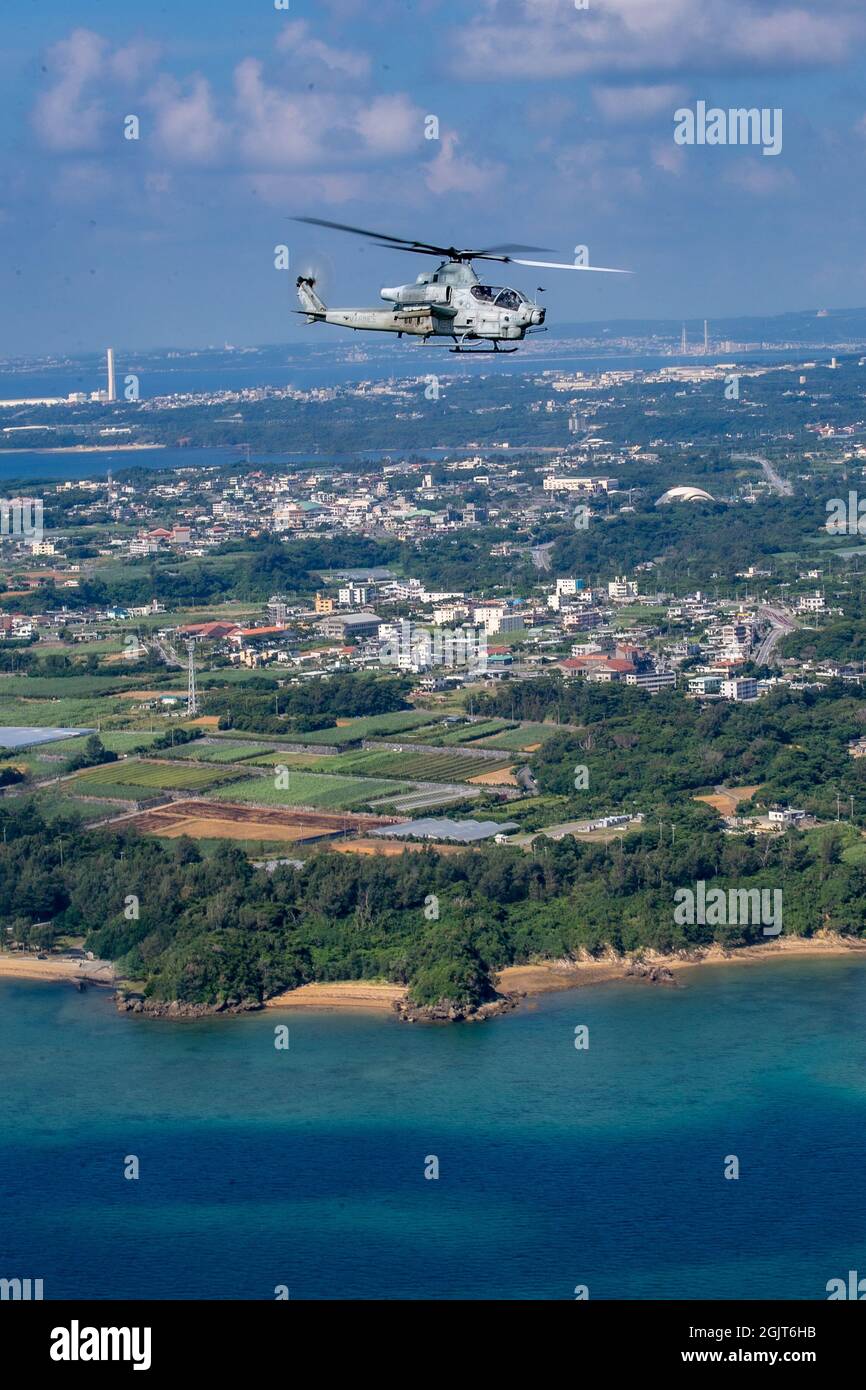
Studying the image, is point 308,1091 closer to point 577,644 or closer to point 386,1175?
point 386,1175

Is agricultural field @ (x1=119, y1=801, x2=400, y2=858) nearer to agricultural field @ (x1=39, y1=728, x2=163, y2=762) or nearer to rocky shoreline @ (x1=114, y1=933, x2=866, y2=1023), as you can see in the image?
agricultural field @ (x1=39, y1=728, x2=163, y2=762)

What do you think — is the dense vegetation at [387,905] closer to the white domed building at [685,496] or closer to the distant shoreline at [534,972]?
the distant shoreline at [534,972]

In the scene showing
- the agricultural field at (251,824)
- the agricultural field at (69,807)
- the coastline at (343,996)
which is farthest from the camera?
the agricultural field at (69,807)

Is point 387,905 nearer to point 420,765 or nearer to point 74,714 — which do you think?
point 420,765

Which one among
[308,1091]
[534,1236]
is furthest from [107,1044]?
[534,1236]

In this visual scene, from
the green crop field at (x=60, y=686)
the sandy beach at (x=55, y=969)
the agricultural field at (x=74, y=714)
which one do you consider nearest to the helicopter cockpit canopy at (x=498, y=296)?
the sandy beach at (x=55, y=969)

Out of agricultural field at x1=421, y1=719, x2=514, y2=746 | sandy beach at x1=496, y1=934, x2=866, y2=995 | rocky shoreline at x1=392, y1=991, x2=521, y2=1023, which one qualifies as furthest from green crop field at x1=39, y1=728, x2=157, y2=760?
rocky shoreline at x1=392, y1=991, x2=521, y2=1023
